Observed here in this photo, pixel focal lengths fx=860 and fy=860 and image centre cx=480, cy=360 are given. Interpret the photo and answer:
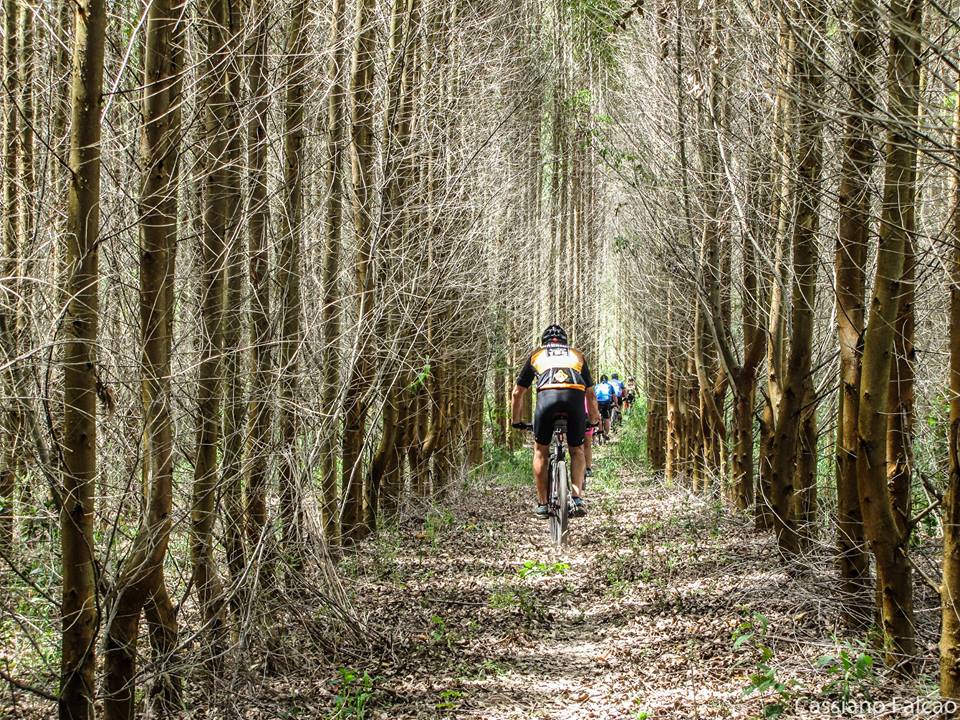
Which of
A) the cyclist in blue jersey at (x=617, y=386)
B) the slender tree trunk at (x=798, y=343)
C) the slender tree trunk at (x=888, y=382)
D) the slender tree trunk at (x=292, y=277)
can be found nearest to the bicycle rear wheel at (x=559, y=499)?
the slender tree trunk at (x=798, y=343)

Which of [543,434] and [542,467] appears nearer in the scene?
[543,434]

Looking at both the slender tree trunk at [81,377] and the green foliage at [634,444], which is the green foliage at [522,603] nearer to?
the slender tree trunk at [81,377]

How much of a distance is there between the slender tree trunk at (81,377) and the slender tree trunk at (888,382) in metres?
3.37

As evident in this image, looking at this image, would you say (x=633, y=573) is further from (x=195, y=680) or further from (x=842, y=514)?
(x=195, y=680)

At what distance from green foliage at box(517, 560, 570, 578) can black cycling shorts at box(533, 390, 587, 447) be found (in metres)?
1.29

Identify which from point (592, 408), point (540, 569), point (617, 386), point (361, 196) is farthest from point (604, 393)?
point (361, 196)

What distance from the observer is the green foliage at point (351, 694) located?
4699 mm

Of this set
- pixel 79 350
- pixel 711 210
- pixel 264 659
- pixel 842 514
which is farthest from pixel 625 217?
pixel 79 350

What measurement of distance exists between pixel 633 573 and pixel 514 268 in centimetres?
849

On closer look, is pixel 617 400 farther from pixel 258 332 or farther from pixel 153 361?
pixel 153 361

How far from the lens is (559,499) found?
935cm

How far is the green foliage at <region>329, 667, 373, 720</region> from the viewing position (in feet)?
15.4

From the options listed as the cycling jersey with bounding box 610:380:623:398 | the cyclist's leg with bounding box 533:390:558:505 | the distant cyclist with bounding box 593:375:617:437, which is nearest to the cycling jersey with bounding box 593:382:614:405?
the distant cyclist with bounding box 593:375:617:437

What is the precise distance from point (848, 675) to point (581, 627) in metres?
2.43
